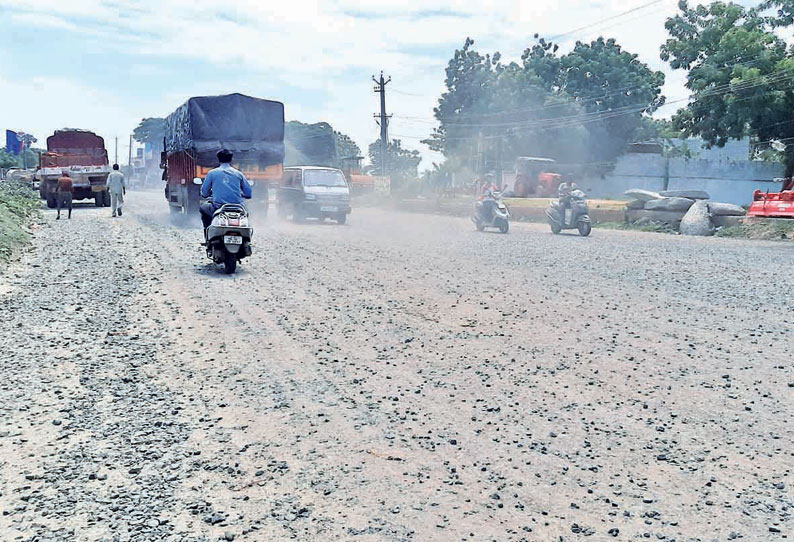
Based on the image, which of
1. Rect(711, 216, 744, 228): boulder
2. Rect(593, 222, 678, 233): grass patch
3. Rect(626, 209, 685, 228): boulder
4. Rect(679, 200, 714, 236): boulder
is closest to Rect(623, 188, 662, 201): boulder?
Rect(626, 209, 685, 228): boulder

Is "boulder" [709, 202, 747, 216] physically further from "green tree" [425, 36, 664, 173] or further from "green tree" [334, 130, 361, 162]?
"green tree" [334, 130, 361, 162]

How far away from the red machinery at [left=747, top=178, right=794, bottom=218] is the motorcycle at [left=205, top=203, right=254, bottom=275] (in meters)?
17.0

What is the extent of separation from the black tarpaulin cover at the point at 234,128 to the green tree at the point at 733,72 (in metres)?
19.6

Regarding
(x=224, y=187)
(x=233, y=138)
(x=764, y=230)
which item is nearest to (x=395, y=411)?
(x=224, y=187)

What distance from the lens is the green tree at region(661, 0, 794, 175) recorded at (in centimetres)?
3106

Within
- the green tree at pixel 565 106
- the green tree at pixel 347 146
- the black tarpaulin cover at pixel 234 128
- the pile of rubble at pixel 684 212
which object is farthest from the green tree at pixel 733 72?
the green tree at pixel 347 146

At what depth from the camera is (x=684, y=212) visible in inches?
1003

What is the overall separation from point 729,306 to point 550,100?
53486 mm

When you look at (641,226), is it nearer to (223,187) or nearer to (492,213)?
(492,213)

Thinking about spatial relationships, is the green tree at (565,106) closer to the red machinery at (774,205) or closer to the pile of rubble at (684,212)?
the pile of rubble at (684,212)

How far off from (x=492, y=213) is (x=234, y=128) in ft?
27.7

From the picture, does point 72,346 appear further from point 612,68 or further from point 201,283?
point 612,68

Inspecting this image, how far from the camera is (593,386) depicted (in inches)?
221

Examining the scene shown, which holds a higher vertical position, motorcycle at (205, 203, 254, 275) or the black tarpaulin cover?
the black tarpaulin cover
